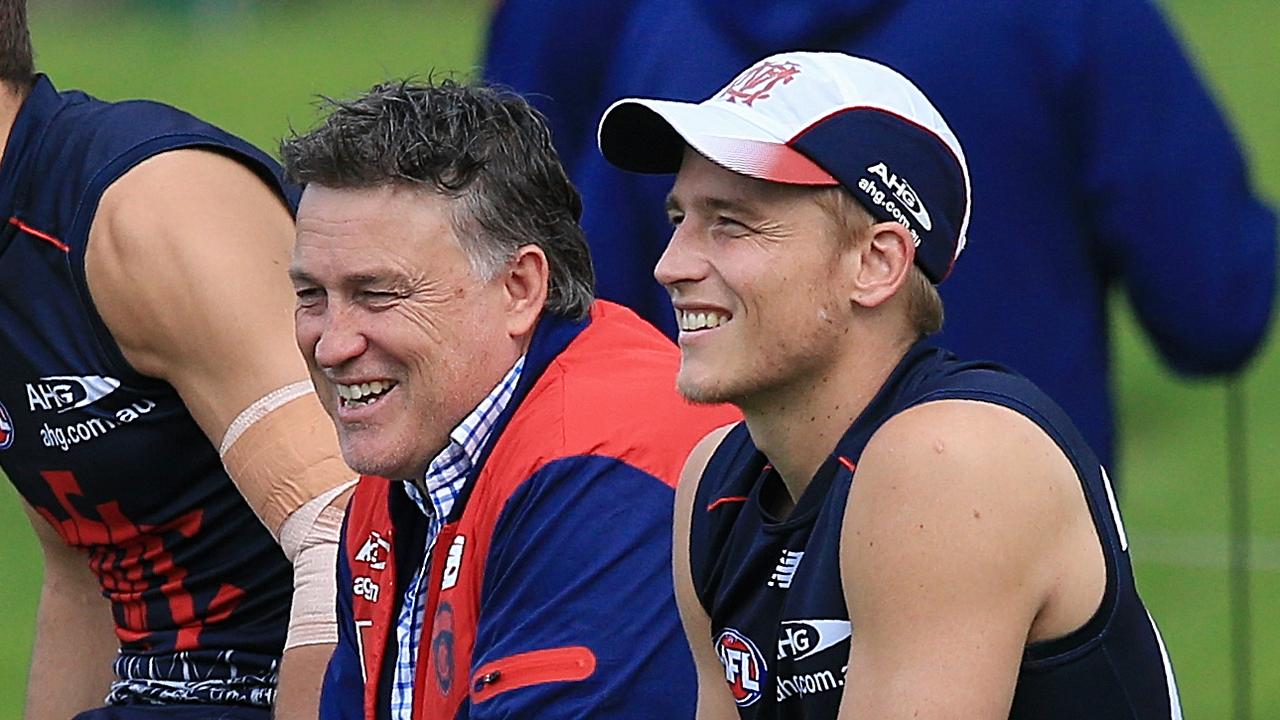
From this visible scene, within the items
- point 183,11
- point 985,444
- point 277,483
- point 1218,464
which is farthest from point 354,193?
point 183,11

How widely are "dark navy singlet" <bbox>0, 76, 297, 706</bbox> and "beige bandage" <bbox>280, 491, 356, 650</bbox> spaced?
224mm

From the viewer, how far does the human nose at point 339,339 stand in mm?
3086

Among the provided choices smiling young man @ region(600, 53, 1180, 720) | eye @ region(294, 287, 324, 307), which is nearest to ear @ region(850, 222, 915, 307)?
smiling young man @ region(600, 53, 1180, 720)

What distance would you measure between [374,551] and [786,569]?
855 millimetres

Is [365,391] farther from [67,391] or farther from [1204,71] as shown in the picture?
[1204,71]

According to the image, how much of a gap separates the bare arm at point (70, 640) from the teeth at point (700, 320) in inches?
61.3

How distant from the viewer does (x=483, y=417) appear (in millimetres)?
3092

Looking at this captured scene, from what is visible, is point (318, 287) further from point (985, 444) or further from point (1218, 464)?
point (1218, 464)

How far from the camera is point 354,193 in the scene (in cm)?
310

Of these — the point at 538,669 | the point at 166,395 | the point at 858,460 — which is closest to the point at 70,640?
the point at 166,395

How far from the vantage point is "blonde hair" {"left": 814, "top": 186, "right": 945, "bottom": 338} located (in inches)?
105

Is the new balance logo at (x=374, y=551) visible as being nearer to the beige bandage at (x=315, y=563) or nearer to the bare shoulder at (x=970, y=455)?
the beige bandage at (x=315, y=563)

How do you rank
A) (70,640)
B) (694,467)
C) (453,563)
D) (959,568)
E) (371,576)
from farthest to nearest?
(70,640)
(371,576)
(453,563)
(694,467)
(959,568)

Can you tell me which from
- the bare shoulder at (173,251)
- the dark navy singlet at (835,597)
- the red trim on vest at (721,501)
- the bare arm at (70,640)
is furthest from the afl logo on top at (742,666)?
the bare arm at (70,640)
